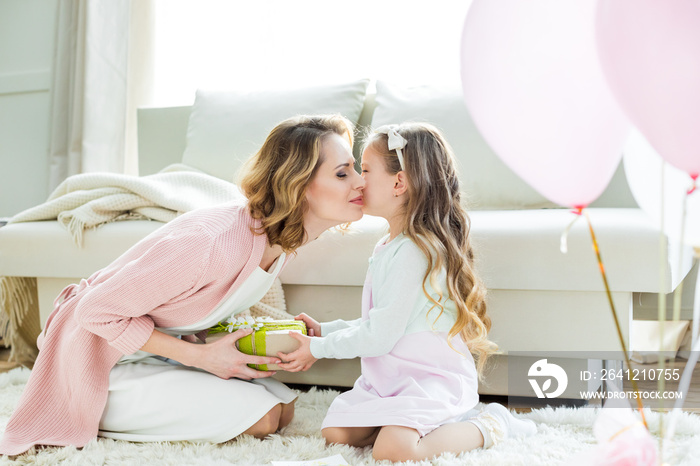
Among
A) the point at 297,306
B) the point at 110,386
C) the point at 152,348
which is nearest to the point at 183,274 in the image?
the point at 152,348

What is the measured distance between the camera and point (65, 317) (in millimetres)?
1317

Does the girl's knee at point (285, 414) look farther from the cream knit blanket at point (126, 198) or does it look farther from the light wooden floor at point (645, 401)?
the cream knit blanket at point (126, 198)

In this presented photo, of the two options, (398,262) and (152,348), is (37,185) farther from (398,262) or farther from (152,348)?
(398,262)

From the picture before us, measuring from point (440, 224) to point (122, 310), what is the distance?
0.63 meters

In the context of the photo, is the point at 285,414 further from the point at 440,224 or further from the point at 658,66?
the point at 658,66

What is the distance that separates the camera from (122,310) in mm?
1190

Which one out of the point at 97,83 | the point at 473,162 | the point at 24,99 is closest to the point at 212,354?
the point at 473,162

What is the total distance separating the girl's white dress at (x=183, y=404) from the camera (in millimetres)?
1252

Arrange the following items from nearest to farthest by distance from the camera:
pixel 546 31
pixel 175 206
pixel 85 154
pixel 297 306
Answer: pixel 546 31
pixel 297 306
pixel 175 206
pixel 85 154

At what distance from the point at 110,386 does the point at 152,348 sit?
0.13 metres

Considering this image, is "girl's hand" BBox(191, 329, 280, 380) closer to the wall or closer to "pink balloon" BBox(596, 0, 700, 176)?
"pink balloon" BBox(596, 0, 700, 176)

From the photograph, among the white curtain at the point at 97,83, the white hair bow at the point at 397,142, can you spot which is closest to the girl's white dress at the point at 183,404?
the white hair bow at the point at 397,142

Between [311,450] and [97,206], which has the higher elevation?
[97,206]

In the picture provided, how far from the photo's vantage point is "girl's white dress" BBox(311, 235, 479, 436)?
3.81 ft
